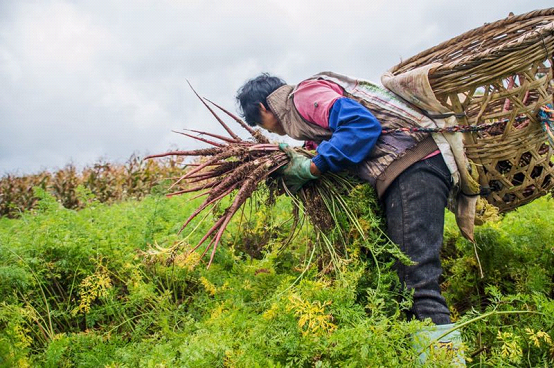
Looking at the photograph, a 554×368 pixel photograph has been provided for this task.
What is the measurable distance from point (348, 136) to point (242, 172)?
587mm

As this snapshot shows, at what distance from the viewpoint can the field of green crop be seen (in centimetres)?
195

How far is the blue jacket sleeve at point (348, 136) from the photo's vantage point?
238 cm

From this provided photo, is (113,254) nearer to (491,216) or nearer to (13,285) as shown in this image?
(13,285)

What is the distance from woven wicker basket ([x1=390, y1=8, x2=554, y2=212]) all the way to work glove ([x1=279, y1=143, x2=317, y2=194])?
0.75m

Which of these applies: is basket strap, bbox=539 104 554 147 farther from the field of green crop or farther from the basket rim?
the field of green crop

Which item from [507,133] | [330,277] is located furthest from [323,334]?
[507,133]

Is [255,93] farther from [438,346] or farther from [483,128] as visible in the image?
[438,346]

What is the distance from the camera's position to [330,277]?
252cm

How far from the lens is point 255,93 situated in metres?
2.89

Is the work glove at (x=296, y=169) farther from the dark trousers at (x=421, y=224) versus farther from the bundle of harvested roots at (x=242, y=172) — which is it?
the dark trousers at (x=421, y=224)

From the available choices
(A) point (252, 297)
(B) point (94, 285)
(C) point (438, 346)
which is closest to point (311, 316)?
(C) point (438, 346)

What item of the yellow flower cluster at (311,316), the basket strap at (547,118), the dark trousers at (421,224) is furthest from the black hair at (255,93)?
the basket strap at (547,118)

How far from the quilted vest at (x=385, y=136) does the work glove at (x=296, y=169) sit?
19cm

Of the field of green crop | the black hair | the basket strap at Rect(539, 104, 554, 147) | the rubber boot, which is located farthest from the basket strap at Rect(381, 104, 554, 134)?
the rubber boot
